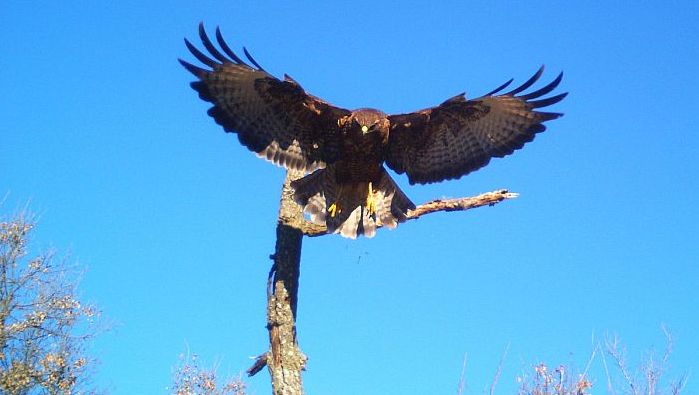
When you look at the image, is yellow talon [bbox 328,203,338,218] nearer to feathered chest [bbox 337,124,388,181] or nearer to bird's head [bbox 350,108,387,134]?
feathered chest [bbox 337,124,388,181]

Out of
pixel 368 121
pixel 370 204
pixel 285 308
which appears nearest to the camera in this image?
pixel 285 308

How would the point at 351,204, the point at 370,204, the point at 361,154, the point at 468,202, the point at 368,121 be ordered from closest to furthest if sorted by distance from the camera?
→ the point at 468,202
the point at 368,121
the point at 361,154
the point at 370,204
the point at 351,204

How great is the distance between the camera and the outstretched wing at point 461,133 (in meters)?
7.53

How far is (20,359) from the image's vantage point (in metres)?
12.8

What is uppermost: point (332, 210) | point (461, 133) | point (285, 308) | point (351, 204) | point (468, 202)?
point (461, 133)

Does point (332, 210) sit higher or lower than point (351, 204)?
lower

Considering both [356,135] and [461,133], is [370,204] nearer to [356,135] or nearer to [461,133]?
[356,135]

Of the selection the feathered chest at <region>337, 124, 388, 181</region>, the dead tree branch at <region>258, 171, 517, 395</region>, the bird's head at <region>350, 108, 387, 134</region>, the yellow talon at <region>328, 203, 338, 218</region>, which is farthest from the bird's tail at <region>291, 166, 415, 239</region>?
the bird's head at <region>350, 108, 387, 134</region>

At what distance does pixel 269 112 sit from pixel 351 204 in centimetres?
131

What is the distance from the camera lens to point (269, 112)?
7410mm

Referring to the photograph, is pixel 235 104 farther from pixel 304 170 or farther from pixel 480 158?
pixel 480 158

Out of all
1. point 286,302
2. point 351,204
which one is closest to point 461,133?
point 351,204

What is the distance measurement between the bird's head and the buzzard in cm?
1

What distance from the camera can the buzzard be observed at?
7152 mm
